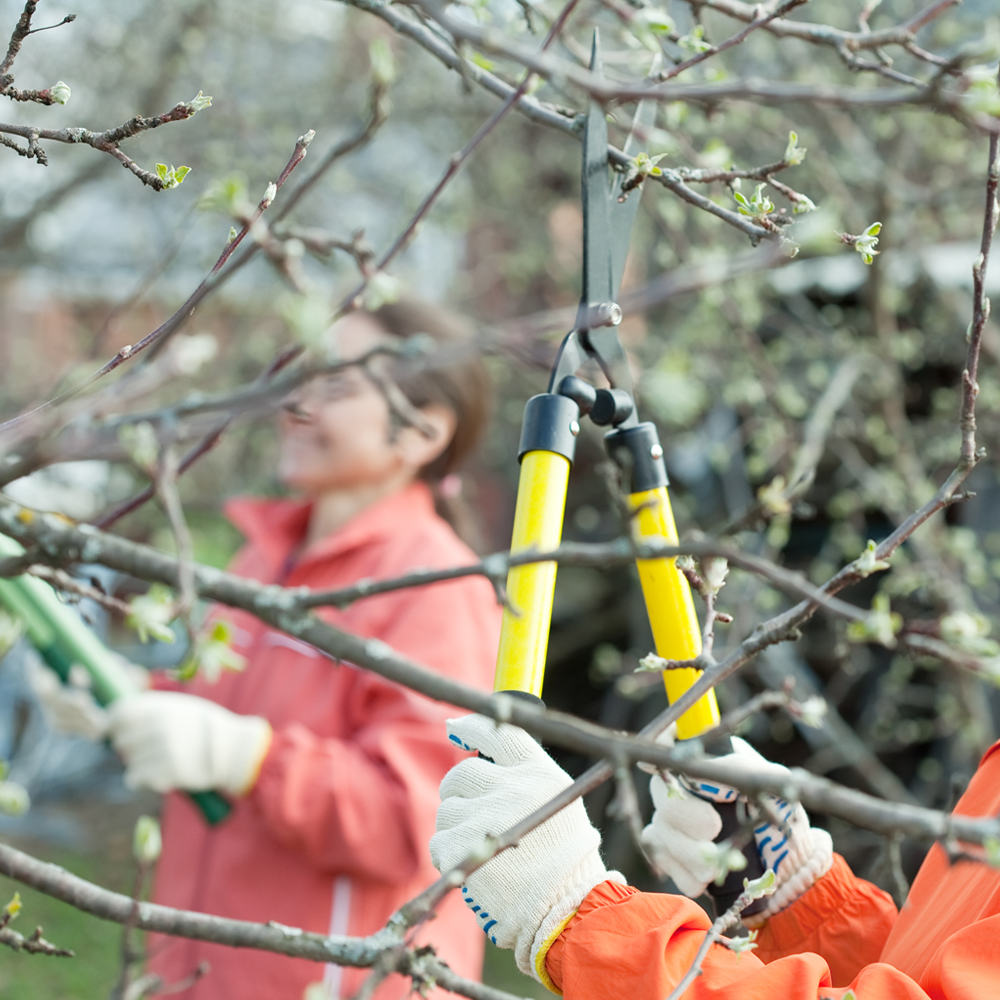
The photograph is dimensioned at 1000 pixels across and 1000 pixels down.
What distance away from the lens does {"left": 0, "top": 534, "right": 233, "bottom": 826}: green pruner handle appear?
182cm

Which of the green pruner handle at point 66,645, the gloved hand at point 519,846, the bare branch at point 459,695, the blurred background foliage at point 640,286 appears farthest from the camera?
the blurred background foliage at point 640,286

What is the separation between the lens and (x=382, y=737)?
2006mm

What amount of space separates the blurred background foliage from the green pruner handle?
95cm

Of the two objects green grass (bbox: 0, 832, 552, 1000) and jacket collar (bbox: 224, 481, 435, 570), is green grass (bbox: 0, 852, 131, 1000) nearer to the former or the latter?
green grass (bbox: 0, 832, 552, 1000)

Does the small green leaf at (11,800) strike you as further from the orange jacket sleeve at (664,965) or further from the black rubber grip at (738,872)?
the black rubber grip at (738,872)

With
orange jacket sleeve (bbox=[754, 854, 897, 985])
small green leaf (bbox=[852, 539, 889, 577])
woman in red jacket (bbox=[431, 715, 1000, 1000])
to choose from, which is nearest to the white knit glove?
woman in red jacket (bbox=[431, 715, 1000, 1000])

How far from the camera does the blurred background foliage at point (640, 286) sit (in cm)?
336

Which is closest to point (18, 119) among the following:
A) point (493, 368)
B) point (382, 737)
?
point (493, 368)

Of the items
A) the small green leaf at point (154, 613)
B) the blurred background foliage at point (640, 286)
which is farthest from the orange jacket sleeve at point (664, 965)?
the blurred background foliage at point (640, 286)

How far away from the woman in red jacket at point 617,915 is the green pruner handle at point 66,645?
1.11 metres

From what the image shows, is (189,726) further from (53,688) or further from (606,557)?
(606,557)

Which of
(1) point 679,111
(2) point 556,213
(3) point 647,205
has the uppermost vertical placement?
(2) point 556,213

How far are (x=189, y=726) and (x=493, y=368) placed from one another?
3084 mm

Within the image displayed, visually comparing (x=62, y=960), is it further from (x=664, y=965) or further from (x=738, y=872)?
(x=664, y=965)
